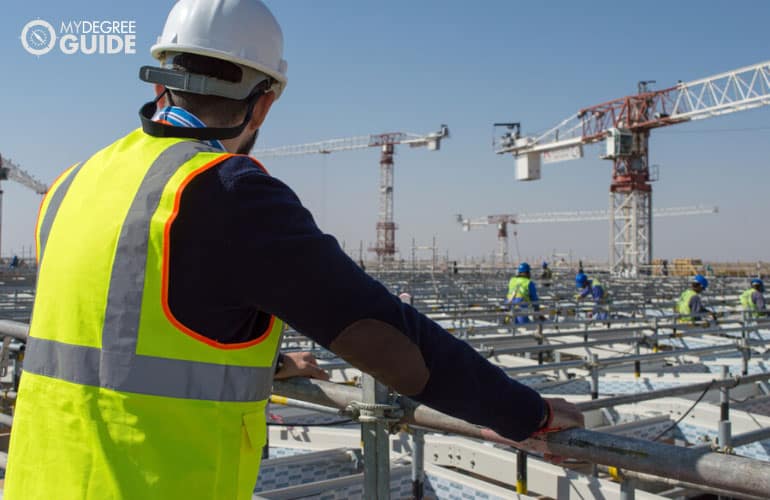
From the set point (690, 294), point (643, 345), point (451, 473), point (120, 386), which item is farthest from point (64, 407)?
point (690, 294)

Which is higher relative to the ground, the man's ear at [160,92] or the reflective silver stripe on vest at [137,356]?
the man's ear at [160,92]

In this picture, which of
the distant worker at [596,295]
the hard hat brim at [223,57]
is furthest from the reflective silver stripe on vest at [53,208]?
the distant worker at [596,295]

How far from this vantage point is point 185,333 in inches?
45.3

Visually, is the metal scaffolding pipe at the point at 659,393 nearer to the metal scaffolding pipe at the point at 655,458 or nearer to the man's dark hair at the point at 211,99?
the metal scaffolding pipe at the point at 655,458

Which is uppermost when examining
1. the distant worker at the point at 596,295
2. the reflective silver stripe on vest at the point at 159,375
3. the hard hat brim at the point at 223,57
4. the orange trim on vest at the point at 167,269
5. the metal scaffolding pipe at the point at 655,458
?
the hard hat brim at the point at 223,57

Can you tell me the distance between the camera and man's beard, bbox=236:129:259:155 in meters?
1.44

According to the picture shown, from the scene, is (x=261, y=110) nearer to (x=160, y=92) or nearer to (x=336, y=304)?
(x=160, y=92)

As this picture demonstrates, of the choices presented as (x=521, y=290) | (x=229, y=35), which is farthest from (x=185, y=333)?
(x=521, y=290)

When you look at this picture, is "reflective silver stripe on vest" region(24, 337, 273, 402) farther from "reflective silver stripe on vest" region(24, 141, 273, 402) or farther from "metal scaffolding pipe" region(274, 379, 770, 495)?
"metal scaffolding pipe" region(274, 379, 770, 495)

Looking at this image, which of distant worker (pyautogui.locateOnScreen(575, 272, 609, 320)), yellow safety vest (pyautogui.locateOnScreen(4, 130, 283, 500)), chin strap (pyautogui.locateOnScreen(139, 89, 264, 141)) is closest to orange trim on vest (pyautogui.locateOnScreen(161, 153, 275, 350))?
yellow safety vest (pyautogui.locateOnScreen(4, 130, 283, 500))

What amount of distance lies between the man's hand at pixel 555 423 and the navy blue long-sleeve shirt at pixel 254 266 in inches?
15.6

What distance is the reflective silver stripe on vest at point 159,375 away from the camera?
1146 millimetres

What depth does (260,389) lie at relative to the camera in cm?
125

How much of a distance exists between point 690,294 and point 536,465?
7765 millimetres
